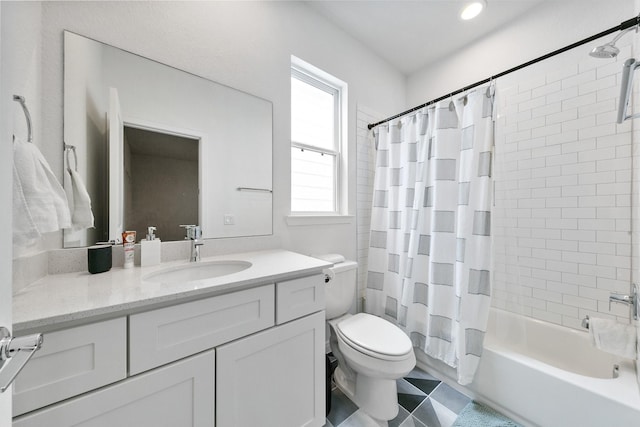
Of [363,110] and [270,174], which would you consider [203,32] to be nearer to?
[270,174]

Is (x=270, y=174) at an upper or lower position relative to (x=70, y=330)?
upper

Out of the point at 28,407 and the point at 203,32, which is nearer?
the point at 28,407

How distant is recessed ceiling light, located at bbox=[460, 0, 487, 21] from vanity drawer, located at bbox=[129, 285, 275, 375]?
2.37 metres

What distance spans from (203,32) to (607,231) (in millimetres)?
2723

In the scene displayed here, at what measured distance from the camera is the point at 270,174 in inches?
61.5

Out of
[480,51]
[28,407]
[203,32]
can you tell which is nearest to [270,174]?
[203,32]

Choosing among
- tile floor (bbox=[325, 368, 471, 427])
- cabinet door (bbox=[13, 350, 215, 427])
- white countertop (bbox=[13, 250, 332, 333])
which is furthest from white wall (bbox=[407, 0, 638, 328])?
cabinet door (bbox=[13, 350, 215, 427])

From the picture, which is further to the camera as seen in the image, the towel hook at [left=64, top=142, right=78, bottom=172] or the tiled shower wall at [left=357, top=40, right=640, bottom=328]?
the tiled shower wall at [left=357, top=40, right=640, bottom=328]

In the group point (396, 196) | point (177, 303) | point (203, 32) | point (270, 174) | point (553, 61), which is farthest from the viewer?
point (396, 196)

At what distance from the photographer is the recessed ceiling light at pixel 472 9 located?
1693 mm

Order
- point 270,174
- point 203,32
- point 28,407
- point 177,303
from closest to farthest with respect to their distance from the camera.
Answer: point 28,407
point 177,303
point 203,32
point 270,174

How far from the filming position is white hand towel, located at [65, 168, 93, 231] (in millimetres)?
936

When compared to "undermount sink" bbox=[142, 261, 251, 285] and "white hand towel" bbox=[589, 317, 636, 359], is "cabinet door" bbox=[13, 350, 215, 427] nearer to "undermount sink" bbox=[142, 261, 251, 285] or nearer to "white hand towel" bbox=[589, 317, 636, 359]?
"undermount sink" bbox=[142, 261, 251, 285]

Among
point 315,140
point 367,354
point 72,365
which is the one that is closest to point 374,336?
point 367,354
